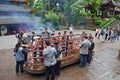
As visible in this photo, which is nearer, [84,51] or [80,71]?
[80,71]

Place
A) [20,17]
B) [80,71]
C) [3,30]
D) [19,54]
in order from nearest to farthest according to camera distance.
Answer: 1. [19,54]
2. [80,71]
3. [3,30]
4. [20,17]

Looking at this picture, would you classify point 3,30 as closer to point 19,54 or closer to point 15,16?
point 15,16

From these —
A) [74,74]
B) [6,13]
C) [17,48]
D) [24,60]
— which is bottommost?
[74,74]

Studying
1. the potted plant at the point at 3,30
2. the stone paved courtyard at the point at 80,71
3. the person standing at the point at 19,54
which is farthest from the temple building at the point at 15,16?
the person standing at the point at 19,54

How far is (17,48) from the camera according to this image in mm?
7938

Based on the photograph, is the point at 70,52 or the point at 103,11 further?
the point at 103,11

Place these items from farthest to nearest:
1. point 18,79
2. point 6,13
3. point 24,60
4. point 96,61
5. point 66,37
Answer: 1. point 6,13
2. point 96,61
3. point 66,37
4. point 24,60
5. point 18,79

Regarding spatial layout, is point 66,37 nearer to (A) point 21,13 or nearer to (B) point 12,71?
(B) point 12,71

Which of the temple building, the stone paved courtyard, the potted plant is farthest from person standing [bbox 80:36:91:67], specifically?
the temple building

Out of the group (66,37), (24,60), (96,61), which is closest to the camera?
(24,60)

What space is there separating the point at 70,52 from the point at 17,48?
2953 mm

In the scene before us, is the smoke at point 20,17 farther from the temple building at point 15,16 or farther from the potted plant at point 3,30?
the potted plant at point 3,30

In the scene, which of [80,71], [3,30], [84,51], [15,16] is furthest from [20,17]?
[80,71]

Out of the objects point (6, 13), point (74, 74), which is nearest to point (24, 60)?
point (74, 74)
